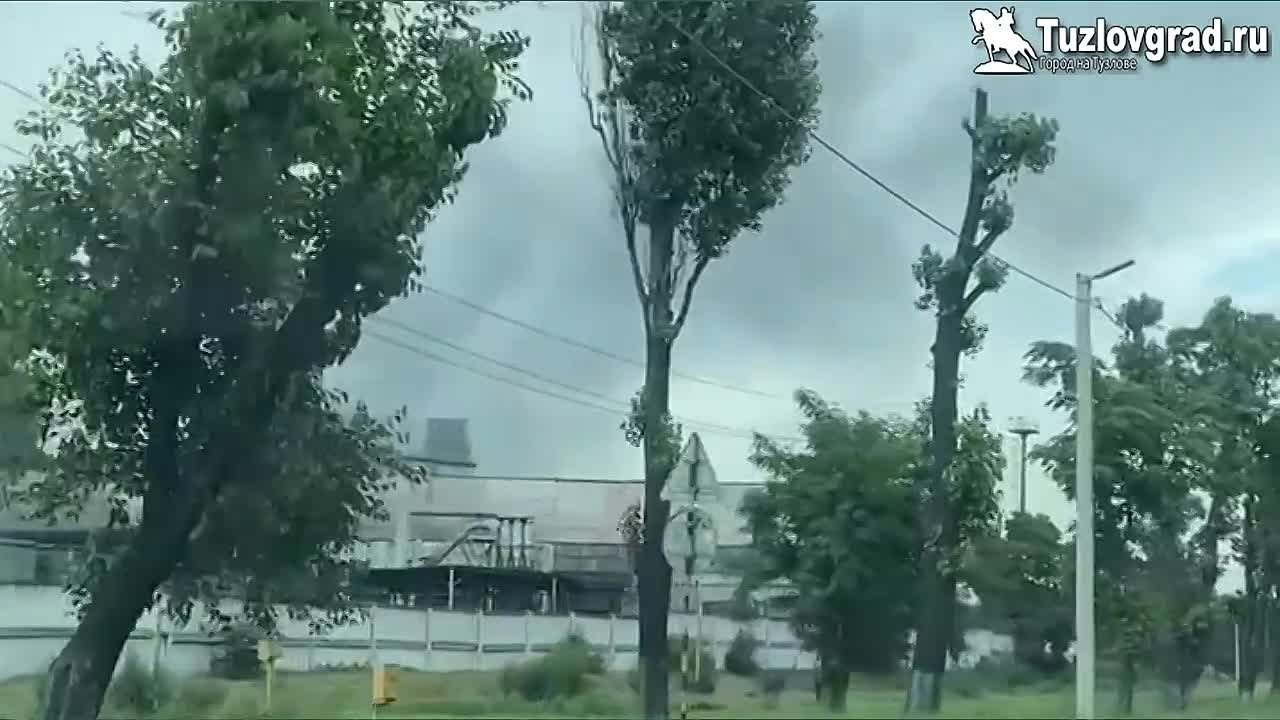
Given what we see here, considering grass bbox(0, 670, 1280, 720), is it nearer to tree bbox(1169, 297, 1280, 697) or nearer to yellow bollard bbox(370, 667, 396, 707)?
yellow bollard bbox(370, 667, 396, 707)

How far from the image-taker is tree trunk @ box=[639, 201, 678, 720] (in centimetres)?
2023

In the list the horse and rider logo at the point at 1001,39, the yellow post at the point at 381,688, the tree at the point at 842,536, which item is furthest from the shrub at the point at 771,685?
the horse and rider logo at the point at 1001,39

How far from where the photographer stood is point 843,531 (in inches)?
806

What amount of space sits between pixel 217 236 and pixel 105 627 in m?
4.16

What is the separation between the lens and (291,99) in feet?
48.1

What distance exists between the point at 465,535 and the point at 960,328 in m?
6.68

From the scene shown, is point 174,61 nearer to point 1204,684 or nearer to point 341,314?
point 341,314

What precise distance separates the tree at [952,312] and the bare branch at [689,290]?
9.16ft

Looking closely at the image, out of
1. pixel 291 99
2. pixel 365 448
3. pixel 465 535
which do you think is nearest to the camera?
pixel 291 99

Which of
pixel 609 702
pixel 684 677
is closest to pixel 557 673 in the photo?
pixel 609 702

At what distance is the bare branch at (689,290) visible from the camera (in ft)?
67.1

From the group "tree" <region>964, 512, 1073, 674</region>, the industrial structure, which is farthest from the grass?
the industrial structure

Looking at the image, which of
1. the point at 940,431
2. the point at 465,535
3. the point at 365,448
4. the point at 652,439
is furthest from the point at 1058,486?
the point at 365,448

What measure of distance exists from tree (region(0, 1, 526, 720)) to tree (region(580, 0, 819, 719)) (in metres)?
2.79
